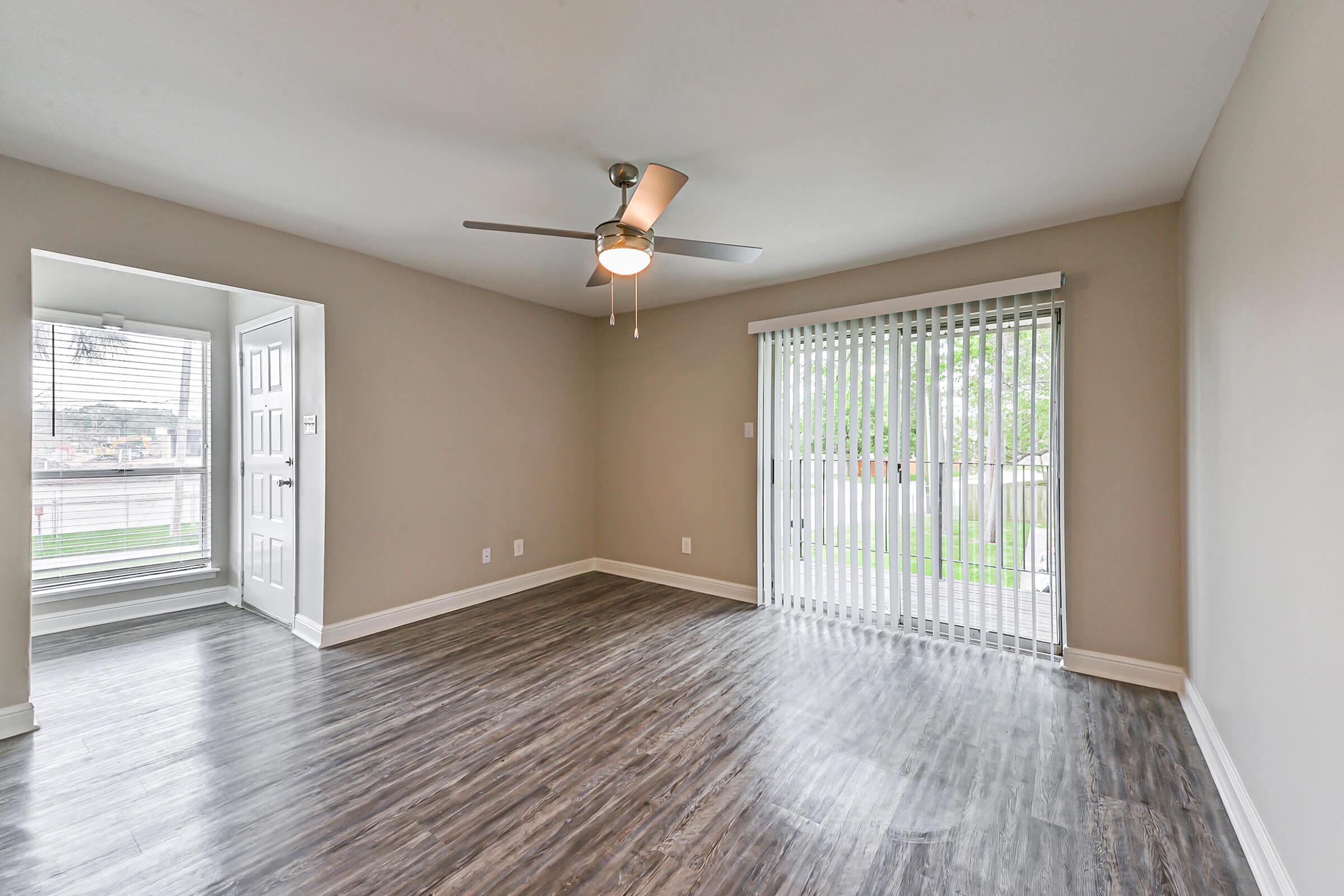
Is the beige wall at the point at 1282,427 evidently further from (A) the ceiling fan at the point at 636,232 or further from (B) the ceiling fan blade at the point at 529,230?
(B) the ceiling fan blade at the point at 529,230

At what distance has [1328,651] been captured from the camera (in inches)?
50.6

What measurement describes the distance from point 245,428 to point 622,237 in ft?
12.2

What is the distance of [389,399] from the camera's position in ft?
12.7

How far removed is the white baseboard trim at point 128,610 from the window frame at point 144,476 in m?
0.11

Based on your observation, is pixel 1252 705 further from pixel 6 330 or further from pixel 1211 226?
pixel 6 330

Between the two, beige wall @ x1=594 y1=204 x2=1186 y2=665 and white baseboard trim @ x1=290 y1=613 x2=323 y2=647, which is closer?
beige wall @ x1=594 y1=204 x2=1186 y2=665

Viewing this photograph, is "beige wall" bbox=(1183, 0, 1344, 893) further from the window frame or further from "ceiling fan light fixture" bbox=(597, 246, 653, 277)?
the window frame

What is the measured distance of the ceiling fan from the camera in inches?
88.0

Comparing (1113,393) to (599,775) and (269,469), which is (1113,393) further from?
(269,469)

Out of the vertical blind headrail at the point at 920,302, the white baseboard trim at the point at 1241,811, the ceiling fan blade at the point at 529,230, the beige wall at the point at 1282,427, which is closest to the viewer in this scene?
the beige wall at the point at 1282,427

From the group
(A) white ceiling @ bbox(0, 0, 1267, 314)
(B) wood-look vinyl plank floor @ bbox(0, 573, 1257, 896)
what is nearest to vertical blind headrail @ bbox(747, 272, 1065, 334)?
(A) white ceiling @ bbox(0, 0, 1267, 314)

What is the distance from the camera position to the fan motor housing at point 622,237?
2455 mm

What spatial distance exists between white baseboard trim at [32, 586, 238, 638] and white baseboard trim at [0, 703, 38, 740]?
1761 mm

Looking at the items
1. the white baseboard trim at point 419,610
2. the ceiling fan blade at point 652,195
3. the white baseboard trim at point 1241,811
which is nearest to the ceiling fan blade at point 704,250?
the ceiling fan blade at point 652,195
